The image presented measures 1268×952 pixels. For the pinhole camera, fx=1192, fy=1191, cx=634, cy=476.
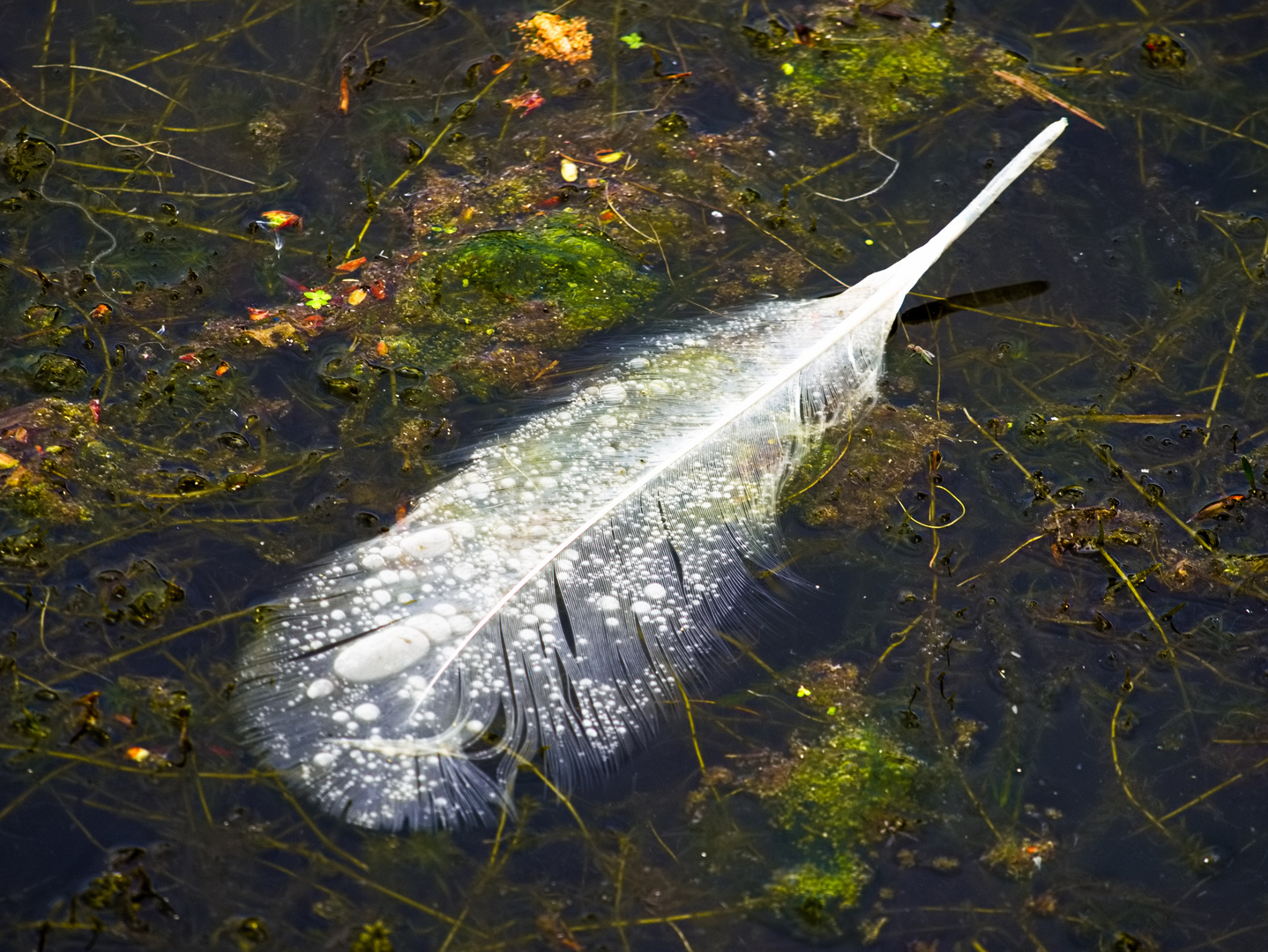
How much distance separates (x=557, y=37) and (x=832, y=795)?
3542 mm

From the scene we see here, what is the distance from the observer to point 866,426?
14.0 feet

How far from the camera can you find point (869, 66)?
17.5 ft

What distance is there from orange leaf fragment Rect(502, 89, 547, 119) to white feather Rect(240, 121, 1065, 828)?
1.38 m

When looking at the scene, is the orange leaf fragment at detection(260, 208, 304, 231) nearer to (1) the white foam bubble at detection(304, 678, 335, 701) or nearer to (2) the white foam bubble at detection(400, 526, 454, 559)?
(2) the white foam bubble at detection(400, 526, 454, 559)

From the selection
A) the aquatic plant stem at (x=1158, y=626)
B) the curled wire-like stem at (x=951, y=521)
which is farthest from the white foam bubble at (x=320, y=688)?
the aquatic plant stem at (x=1158, y=626)

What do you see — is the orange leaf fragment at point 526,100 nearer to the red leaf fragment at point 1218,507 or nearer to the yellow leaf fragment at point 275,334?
the yellow leaf fragment at point 275,334

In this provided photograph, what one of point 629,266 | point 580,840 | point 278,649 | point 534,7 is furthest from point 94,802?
point 534,7

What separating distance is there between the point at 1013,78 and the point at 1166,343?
1.52m

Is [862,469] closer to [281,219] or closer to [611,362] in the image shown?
[611,362]

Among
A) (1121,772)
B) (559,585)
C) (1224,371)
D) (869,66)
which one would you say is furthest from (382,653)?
(869,66)

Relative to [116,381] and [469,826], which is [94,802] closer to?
[469,826]

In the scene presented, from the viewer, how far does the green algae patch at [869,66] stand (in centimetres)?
517

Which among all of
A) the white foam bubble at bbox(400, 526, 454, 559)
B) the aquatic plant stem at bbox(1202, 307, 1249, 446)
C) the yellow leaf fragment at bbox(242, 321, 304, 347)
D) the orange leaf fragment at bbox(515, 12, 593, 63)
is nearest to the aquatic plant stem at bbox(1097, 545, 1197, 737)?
the aquatic plant stem at bbox(1202, 307, 1249, 446)

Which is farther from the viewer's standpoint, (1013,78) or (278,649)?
(1013,78)
